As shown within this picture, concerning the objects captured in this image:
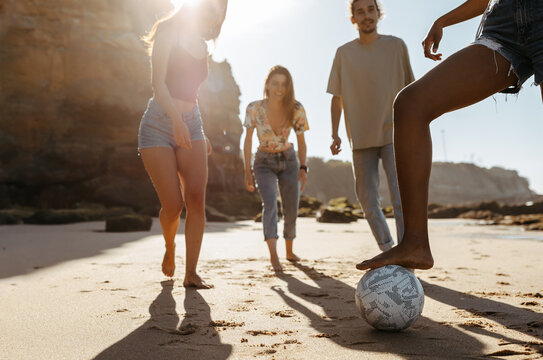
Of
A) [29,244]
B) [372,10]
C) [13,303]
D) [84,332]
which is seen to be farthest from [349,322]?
[29,244]

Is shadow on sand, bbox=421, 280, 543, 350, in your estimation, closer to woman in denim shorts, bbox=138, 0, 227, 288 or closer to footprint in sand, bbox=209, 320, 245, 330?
footprint in sand, bbox=209, 320, 245, 330

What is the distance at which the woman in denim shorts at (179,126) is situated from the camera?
3404 millimetres

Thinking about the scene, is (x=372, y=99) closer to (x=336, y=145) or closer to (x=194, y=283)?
(x=336, y=145)

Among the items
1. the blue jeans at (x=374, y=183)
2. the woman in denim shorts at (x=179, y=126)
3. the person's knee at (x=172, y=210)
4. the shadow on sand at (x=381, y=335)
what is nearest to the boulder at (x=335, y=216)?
the blue jeans at (x=374, y=183)

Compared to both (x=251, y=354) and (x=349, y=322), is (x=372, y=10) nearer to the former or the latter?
(x=349, y=322)

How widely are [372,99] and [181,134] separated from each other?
167 centimetres

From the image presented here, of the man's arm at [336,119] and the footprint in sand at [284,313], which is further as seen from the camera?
the man's arm at [336,119]

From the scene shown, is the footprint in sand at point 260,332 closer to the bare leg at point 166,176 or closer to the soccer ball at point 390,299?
the soccer ball at point 390,299

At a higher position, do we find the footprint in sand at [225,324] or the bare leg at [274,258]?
the bare leg at [274,258]

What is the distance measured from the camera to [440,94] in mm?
1972

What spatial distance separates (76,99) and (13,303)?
2146 centimetres

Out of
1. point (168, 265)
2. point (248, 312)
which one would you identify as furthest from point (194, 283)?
point (248, 312)

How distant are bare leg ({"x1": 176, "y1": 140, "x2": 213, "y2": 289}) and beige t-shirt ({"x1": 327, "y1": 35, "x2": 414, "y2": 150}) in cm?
134

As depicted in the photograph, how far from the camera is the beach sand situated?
1830 mm
